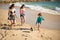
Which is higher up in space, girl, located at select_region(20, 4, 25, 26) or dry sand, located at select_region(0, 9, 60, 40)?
girl, located at select_region(20, 4, 25, 26)

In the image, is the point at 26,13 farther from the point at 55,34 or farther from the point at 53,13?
the point at 55,34

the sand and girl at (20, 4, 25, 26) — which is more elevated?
girl at (20, 4, 25, 26)

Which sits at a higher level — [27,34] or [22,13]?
[22,13]

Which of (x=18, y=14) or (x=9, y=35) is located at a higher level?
(x=18, y=14)

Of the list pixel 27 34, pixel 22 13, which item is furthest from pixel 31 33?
pixel 22 13

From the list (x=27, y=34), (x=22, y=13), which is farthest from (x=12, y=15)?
(x=27, y=34)

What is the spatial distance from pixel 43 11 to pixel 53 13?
0.46 ft

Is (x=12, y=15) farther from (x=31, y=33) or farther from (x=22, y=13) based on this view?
(x=31, y=33)

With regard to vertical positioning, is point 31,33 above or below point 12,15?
below

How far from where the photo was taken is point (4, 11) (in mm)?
1442

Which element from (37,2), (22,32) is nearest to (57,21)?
(37,2)

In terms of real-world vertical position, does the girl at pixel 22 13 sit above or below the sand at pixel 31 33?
above

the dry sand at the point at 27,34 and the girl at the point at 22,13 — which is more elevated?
the girl at the point at 22,13

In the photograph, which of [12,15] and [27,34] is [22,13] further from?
[27,34]
